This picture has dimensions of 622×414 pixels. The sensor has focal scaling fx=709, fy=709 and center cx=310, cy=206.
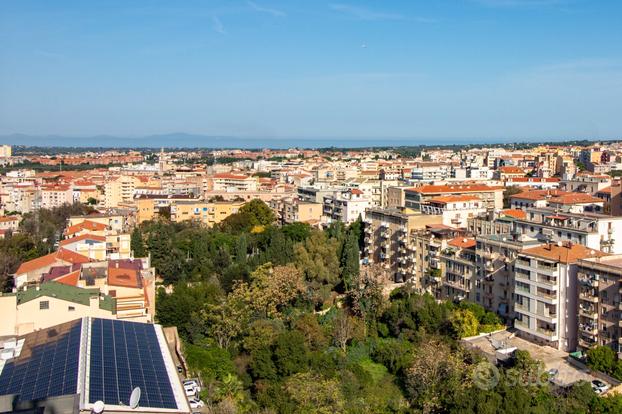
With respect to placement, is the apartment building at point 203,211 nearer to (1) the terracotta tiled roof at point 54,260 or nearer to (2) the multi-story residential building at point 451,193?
(2) the multi-story residential building at point 451,193

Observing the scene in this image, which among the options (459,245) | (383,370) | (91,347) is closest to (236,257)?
(459,245)

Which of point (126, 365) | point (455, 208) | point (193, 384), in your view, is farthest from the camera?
point (455, 208)

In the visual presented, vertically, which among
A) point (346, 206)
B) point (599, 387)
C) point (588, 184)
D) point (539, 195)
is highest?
point (588, 184)

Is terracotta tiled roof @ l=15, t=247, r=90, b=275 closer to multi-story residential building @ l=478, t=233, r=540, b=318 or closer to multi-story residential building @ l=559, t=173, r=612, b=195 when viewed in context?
multi-story residential building @ l=478, t=233, r=540, b=318

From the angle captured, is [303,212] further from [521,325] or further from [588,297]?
[588,297]

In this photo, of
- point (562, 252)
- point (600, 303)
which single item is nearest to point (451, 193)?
point (562, 252)
